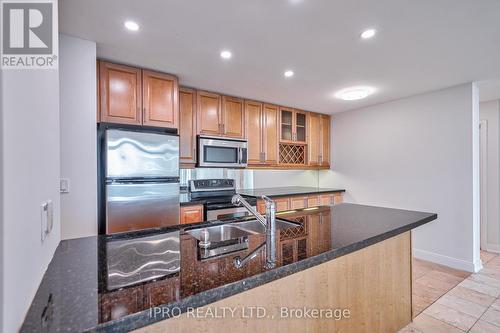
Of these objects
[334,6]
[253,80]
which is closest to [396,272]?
[334,6]

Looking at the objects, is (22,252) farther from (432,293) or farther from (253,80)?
(432,293)

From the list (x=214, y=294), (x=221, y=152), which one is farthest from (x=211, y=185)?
(x=214, y=294)

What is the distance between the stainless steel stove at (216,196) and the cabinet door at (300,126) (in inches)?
58.5

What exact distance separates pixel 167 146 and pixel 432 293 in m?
3.17

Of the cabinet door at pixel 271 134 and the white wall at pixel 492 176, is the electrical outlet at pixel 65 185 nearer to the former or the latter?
the cabinet door at pixel 271 134

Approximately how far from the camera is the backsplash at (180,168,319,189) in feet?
11.8

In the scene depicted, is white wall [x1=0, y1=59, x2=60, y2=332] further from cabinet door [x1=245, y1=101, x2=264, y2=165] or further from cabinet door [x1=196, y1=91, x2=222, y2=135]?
cabinet door [x1=245, y1=101, x2=264, y2=165]

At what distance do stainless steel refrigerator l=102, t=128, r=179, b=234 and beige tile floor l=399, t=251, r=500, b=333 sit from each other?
7.71 feet

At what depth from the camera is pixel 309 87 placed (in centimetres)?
326

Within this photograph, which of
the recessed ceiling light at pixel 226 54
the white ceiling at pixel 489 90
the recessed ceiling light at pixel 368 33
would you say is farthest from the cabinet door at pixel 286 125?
the white ceiling at pixel 489 90

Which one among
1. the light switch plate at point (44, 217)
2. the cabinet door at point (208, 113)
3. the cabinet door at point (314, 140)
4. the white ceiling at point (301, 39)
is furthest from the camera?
the cabinet door at point (314, 140)

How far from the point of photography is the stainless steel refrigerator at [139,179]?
2225 mm

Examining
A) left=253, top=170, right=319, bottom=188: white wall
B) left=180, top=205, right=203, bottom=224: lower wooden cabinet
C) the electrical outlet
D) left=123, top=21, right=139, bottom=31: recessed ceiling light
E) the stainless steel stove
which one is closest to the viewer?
left=123, top=21, right=139, bottom=31: recessed ceiling light

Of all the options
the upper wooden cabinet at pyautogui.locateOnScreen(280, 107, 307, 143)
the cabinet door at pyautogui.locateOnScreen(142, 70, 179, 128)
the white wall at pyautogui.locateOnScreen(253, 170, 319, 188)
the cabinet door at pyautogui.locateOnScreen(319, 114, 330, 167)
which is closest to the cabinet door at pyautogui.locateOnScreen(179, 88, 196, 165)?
the cabinet door at pyautogui.locateOnScreen(142, 70, 179, 128)
